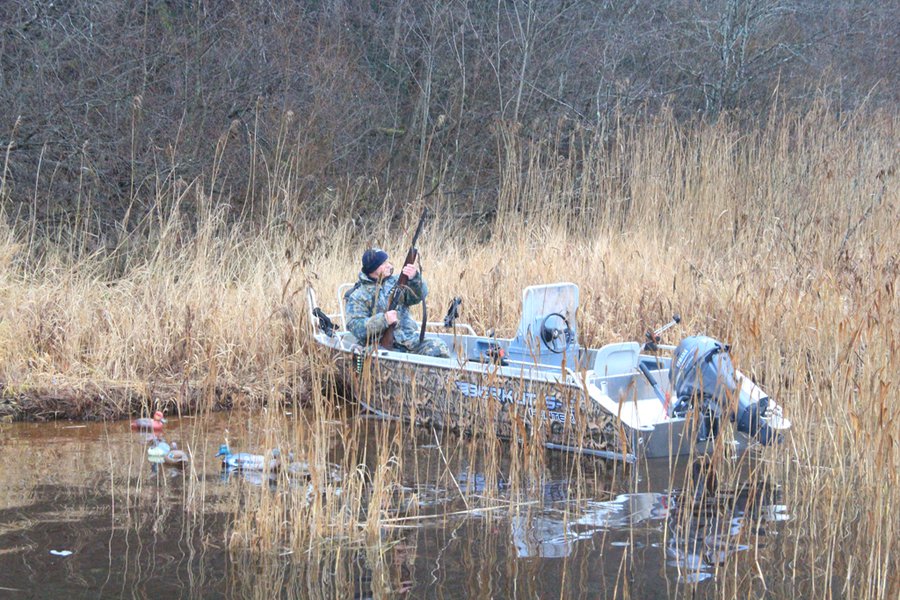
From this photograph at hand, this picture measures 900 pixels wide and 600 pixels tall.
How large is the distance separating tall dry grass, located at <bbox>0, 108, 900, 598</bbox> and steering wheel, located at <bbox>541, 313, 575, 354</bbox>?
102cm

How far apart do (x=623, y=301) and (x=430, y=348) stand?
6.23 feet

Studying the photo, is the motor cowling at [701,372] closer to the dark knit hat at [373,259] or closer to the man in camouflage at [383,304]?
the man in camouflage at [383,304]

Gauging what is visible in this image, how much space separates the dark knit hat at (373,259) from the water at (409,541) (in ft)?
5.58

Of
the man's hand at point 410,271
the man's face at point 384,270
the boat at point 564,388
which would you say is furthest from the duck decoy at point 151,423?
the man's hand at point 410,271

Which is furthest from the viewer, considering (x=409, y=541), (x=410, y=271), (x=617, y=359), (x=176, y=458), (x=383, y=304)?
(x=383, y=304)

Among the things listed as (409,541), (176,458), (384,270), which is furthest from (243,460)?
(384,270)

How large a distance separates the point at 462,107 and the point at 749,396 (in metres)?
8.97

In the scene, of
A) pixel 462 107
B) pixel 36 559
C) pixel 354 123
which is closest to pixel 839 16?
pixel 462 107

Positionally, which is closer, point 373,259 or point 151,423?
point 151,423

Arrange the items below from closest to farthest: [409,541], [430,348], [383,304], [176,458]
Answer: [409,541] < [176,458] < [383,304] < [430,348]

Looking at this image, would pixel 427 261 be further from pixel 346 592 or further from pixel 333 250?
pixel 346 592

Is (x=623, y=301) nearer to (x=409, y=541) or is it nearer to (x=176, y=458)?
(x=176, y=458)

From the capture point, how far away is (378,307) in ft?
25.9

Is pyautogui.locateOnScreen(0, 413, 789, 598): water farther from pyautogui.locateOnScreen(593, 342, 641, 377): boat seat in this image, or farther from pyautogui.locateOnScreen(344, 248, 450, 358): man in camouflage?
pyautogui.locateOnScreen(344, 248, 450, 358): man in camouflage
